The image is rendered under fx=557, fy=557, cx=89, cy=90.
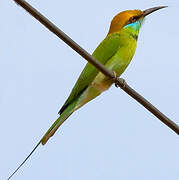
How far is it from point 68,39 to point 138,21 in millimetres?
1628

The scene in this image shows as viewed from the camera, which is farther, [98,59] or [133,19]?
[133,19]

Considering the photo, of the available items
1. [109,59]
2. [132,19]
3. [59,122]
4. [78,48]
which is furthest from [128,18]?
[78,48]

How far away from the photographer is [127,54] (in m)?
3.04

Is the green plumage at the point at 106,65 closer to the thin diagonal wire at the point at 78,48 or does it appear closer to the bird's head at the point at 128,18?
the bird's head at the point at 128,18

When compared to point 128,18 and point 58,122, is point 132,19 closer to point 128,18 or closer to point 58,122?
point 128,18

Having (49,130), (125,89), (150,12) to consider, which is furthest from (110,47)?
(125,89)

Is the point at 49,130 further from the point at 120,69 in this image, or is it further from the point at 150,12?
the point at 150,12

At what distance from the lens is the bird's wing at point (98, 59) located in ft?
9.21

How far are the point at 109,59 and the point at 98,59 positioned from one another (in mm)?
76

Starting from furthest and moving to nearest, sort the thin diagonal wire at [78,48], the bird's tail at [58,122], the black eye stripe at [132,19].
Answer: the black eye stripe at [132,19]
the bird's tail at [58,122]
the thin diagonal wire at [78,48]

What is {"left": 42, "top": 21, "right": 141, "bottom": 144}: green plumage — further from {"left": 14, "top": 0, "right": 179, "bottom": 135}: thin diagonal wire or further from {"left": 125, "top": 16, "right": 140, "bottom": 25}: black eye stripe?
{"left": 14, "top": 0, "right": 179, "bottom": 135}: thin diagonal wire

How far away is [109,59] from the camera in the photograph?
9.96ft

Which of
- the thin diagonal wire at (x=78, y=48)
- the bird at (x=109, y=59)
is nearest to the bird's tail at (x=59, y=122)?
the bird at (x=109, y=59)

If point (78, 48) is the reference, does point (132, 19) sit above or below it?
above
